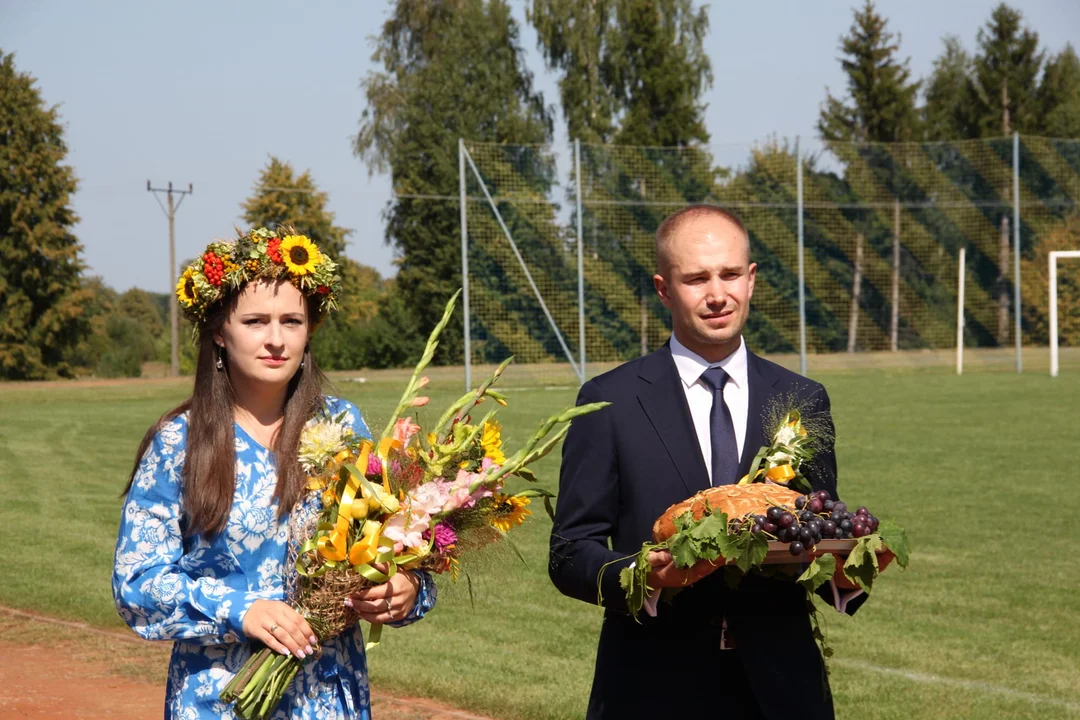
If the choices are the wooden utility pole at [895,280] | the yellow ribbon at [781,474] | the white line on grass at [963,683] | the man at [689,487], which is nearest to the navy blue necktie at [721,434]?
the man at [689,487]

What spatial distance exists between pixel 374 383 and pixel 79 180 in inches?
870

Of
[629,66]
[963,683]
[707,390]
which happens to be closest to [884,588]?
[963,683]

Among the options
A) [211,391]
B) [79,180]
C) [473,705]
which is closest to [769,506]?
[211,391]

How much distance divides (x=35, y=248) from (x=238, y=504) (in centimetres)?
4874

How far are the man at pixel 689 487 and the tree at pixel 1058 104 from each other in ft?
190

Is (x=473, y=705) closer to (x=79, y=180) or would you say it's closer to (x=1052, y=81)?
(x=79, y=180)

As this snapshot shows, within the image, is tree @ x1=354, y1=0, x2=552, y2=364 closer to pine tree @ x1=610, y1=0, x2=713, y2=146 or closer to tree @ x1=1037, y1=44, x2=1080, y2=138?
pine tree @ x1=610, y1=0, x2=713, y2=146

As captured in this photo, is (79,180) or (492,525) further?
(79,180)

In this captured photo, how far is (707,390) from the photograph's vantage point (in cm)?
298

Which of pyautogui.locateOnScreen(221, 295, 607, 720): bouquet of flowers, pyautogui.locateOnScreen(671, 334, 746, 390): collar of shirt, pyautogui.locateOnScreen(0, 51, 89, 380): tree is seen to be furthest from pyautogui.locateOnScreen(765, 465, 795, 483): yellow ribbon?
pyautogui.locateOnScreen(0, 51, 89, 380): tree

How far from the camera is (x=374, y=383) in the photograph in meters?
33.4

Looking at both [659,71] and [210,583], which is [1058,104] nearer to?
[659,71]

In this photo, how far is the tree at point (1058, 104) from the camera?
2222 inches

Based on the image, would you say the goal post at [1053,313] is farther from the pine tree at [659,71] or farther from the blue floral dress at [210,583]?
the blue floral dress at [210,583]
